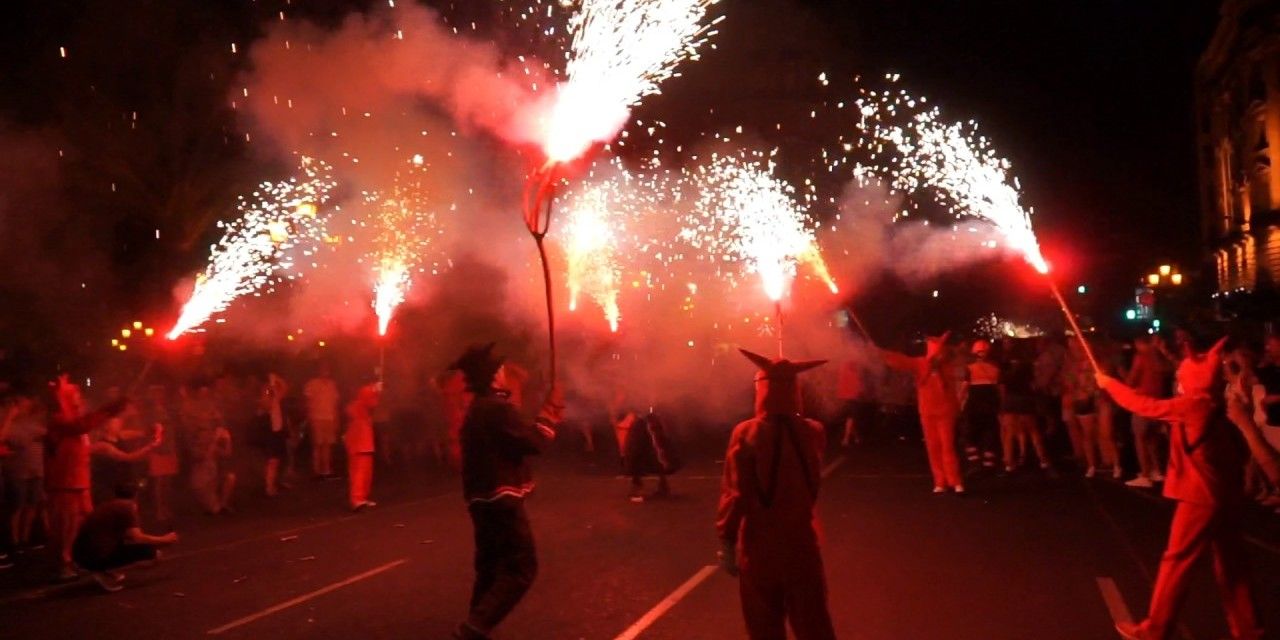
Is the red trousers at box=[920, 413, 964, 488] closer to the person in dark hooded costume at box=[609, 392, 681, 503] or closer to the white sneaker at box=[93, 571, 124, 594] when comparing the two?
the person in dark hooded costume at box=[609, 392, 681, 503]

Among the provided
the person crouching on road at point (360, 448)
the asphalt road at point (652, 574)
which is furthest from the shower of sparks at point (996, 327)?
the person crouching on road at point (360, 448)

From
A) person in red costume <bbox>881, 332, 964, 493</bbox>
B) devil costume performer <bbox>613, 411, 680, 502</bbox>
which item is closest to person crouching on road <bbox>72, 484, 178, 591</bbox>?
devil costume performer <bbox>613, 411, 680, 502</bbox>

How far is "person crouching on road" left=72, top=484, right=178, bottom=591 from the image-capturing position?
891 cm

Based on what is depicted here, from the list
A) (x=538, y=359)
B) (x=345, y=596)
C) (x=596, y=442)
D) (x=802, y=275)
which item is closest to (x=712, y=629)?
(x=345, y=596)

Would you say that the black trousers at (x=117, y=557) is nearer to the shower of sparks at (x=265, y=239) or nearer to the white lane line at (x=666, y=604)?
the white lane line at (x=666, y=604)

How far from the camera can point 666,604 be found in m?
7.72

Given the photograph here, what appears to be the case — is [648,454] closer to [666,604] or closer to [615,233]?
[666,604]

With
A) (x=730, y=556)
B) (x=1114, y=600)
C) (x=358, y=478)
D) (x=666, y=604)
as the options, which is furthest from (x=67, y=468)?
(x=1114, y=600)

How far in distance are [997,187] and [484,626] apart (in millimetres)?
8448

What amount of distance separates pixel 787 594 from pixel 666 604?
9.39 feet

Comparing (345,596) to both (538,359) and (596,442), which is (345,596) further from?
(538,359)

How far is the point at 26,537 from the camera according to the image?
39.1 ft

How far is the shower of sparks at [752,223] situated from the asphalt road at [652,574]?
839 cm

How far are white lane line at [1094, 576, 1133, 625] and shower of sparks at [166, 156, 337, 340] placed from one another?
1715cm
